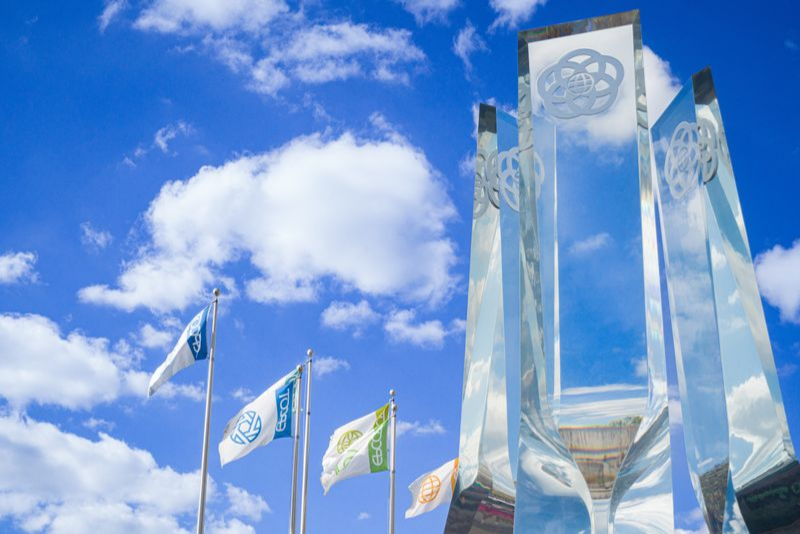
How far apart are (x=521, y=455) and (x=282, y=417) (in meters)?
8.68

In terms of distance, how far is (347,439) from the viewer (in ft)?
89.9

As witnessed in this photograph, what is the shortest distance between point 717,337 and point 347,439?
1195 cm

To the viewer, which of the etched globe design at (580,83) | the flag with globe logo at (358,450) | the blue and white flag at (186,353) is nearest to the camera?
the etched globe design at (580,83)

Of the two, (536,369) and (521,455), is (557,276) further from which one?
(521,455)

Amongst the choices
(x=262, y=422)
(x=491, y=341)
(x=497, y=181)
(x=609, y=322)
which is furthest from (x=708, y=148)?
(x=262, y=422)

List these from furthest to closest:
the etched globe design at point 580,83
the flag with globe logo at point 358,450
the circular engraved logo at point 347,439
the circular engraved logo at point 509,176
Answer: the circular engraved logo at point 347,439 < the flag with globe logo at point 358,450 < the circular engraved logo at point 509,176 < the etched globe design at point 580,83

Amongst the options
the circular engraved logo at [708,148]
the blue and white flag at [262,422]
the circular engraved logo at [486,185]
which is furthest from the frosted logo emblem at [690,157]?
the blue and white flag at [262,422]

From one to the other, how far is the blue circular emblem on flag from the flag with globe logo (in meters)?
3.18

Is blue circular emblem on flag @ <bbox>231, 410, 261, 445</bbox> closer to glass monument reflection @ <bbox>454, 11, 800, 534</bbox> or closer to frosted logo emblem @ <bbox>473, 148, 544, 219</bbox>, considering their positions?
glass monument reflection @ <bbox>454, 11, 800, 534</bbox>

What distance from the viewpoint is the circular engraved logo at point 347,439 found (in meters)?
27.4

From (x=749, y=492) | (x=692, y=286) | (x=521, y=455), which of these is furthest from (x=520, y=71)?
(x=749, y=492)

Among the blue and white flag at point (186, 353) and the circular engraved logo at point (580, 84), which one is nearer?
the circular engraved logo at point (580, 84)

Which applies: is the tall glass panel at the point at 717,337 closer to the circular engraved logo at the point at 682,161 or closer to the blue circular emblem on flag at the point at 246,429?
the circular engraved logo at the point at 682,161

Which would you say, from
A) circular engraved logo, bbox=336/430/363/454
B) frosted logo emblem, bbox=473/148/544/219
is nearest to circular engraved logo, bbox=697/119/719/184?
frosted logo emblem, bbox=473/148/544/219
